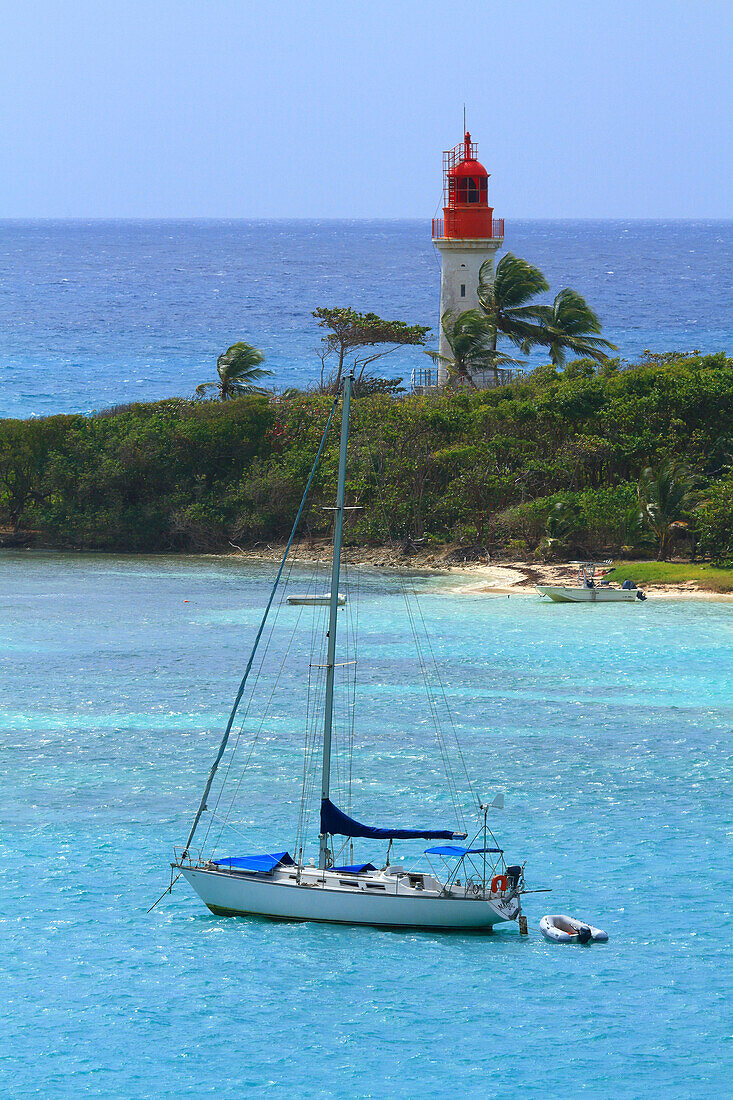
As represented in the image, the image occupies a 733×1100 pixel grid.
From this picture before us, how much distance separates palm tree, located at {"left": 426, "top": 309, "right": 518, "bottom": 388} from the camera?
53375 millimetres

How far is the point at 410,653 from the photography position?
115 feet

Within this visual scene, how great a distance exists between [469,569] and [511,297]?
1312 centimetres

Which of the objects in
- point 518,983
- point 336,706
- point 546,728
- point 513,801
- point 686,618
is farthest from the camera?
point 686,618

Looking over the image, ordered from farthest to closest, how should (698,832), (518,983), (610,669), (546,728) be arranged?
(610,669)
(546,728)
(698,832)
(518,983)

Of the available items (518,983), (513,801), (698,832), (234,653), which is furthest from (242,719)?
(518,983)

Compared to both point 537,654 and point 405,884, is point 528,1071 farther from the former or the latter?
point 537,654

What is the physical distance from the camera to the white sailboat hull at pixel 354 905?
1855 centimetres

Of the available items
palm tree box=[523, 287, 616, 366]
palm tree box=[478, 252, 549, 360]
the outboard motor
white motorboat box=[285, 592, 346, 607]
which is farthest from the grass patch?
the outboard motor

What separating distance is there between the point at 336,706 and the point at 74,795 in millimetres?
7448

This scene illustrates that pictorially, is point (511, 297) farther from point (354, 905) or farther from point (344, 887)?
point (354, 905)

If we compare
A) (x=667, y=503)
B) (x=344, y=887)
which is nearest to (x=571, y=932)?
(x=344, y=887)

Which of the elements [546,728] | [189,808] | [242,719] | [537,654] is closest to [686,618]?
[537,654]

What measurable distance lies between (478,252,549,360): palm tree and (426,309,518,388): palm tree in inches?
13.6

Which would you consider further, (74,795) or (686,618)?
(686,618)
